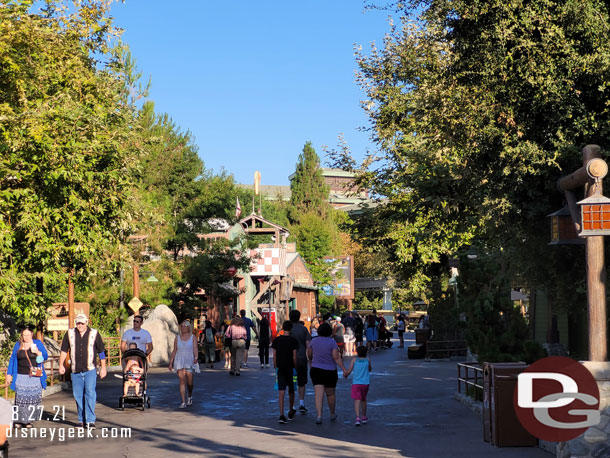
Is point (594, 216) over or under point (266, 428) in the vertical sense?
over

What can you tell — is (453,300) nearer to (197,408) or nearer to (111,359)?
(111,359)

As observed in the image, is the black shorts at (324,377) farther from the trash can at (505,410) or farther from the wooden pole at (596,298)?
the wooden pole at (596,298)

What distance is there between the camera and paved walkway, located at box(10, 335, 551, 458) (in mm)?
11477

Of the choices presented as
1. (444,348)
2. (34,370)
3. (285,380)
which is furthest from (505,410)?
(444,348)

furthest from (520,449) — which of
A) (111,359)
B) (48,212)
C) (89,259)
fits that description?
(111,359)

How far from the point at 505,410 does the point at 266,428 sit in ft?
13.5

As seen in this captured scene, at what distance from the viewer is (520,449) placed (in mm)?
11375

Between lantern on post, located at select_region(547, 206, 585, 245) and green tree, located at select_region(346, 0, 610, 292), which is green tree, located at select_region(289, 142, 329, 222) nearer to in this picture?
green tree, located at select_region(346, 0, 610, 292)

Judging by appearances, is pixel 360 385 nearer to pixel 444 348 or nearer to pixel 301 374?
pixel 301 374

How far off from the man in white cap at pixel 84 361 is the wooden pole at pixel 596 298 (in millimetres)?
7229

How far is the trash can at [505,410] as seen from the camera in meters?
11.4

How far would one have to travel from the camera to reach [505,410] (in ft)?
37.5

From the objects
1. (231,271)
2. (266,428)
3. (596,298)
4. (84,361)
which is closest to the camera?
(596,298)

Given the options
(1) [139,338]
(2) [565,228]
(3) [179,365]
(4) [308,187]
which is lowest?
(3) [179,365]
